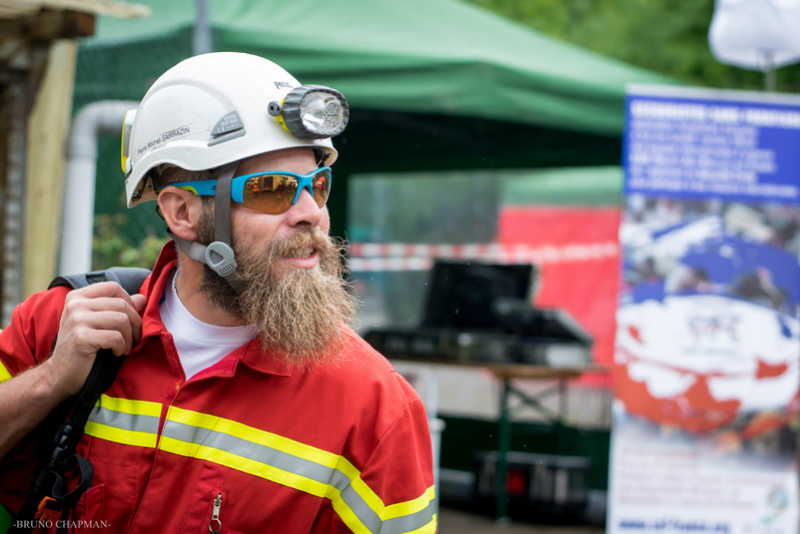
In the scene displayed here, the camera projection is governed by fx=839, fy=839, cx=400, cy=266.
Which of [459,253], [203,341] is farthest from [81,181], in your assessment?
[459,253]

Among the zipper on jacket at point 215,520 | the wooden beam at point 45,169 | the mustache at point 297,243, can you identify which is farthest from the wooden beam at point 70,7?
the zipper on jacket at point 215,520

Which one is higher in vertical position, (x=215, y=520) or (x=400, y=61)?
(x=400, y=61)

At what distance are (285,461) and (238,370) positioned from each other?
7.8 inches

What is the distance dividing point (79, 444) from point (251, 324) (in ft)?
1.30

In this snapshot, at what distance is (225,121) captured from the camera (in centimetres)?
160

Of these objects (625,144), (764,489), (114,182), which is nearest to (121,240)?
(114,182)

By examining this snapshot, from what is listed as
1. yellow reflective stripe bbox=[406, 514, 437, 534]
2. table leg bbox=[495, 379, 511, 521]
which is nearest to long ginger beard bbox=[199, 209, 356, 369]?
yellow reflective stripe bbox=[406, 514, 437, 534]

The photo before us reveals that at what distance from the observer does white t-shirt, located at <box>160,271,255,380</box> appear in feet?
5.49

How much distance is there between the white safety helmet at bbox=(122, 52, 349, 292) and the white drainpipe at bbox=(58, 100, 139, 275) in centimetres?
170

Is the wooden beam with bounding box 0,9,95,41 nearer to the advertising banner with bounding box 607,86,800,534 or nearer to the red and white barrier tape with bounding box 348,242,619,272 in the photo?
the advertising banner with bounding box 607,86,800,534

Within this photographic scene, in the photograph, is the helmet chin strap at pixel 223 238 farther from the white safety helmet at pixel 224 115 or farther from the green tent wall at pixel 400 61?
the green tent wall at pixel 400 61

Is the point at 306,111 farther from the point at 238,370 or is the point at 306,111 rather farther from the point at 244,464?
the point at 244,464

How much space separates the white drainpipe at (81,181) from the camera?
10.8 ft

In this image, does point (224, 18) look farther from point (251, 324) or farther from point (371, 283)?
point (371, 283)
